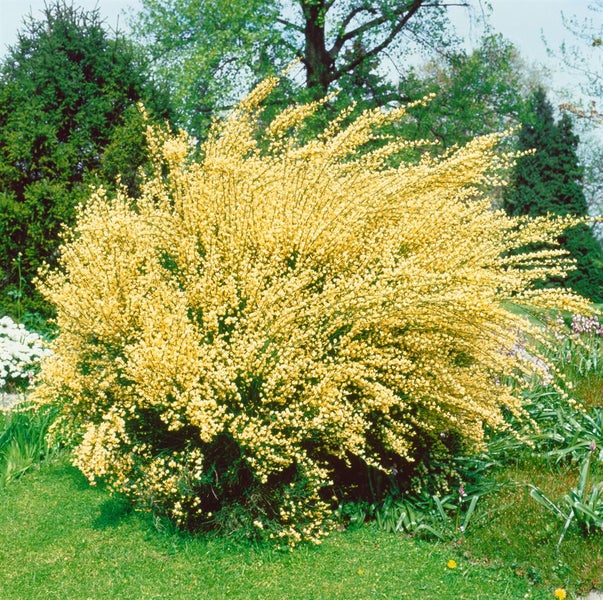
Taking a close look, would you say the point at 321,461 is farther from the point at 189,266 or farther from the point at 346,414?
the point at 189,266

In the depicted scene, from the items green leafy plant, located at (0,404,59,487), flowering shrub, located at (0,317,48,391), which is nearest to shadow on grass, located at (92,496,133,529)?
green leafy plant, located at (0,404,59,487)

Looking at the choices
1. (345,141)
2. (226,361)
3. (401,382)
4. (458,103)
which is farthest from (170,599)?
(458,103)

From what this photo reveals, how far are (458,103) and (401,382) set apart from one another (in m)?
13.1

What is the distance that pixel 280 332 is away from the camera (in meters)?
3.99

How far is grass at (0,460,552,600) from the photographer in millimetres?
3650

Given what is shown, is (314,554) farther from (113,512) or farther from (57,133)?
(57,133)

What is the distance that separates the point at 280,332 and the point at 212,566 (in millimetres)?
1297

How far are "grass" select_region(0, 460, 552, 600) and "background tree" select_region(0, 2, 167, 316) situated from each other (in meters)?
3.41

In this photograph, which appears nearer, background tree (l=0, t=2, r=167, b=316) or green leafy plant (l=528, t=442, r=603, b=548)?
green leafy plant (l=528, t=442, r=603, b=548)

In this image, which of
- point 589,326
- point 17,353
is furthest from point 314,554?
point 589,326

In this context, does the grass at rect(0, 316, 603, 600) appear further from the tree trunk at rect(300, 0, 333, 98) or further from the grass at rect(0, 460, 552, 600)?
the tree trunk at rect(300, 0, 333, 98)

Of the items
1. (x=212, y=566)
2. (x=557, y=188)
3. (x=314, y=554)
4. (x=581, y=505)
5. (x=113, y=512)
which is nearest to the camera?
(x=212, y=566)

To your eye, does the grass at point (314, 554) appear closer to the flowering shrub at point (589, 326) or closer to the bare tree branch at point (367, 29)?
the flowering shrub at point (589, 326)

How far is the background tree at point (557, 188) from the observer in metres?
14.9
